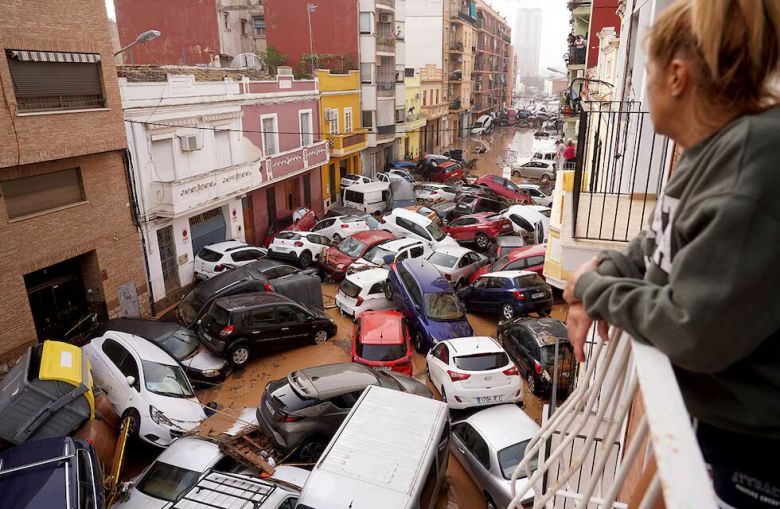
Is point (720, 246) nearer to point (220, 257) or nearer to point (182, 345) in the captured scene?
point (182, 345)

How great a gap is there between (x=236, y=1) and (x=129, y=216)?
21.5m

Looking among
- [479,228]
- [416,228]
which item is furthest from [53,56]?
[479,228]

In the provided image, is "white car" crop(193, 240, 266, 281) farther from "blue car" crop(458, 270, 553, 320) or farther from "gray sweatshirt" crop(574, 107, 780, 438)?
"gray sweatshirt" crop(574, 107, 780, 438)

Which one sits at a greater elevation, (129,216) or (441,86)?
(441,86)

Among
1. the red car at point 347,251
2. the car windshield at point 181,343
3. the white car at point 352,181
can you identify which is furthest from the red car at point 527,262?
the white car at point 352,181

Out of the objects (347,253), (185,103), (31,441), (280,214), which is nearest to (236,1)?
(280,214)

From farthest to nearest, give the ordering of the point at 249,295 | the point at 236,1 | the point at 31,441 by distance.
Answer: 1. the point at 236,1
2. the point at 249,295
3. the point at 31,441

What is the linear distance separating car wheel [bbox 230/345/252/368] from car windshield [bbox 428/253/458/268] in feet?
23.2

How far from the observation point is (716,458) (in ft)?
4.80

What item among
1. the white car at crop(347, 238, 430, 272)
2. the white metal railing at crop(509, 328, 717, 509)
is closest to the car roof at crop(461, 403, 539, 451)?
the white metal railing at crop(509, 328, 717, 509)

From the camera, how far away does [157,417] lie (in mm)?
8961

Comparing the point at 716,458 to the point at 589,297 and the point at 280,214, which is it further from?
the point at 280,214

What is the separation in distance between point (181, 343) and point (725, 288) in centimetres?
1205

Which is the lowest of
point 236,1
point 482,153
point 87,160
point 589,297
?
point 482,153
